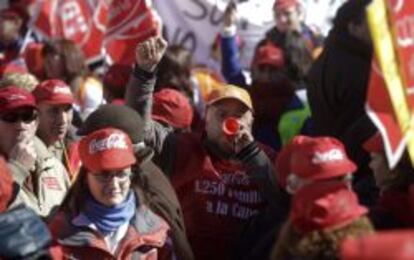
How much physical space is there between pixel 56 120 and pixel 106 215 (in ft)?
4.16

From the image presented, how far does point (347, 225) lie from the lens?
450 centimetres

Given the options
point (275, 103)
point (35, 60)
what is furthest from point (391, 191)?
point (35, 60)

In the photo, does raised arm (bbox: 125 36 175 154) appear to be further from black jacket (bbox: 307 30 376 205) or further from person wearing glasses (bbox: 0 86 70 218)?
black jacket (bbox: 307 30 376 205)

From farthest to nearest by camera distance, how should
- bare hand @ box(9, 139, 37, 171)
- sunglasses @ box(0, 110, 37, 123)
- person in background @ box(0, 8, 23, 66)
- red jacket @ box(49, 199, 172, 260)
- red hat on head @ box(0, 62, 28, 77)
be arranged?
person in background @ box(0, 8, 23, 66)
red hat on head @ box(0, 62, 28, 77)
sunglasses @ box(0, 110, 37, 123)
bare hand @ box(9, 139, 37, 171)
red jacket @ box(49, 199, 172, 260)

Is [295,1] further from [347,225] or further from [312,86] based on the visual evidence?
[347,225]

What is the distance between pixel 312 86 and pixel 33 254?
234cm

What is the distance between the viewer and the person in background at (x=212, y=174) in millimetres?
5973

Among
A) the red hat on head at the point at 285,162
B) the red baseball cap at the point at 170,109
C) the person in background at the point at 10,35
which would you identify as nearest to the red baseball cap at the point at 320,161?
the red hat on head at the point at 285,162

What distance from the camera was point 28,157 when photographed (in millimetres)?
5746

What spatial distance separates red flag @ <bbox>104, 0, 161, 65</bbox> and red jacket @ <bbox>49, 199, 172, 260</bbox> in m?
2.55

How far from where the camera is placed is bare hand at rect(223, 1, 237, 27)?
8906 millimetres

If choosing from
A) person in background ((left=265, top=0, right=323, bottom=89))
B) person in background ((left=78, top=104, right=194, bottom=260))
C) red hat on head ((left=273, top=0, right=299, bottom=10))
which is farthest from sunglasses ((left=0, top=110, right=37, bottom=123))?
red hat on head ((left=273, top=0, right=299, bottom=10))

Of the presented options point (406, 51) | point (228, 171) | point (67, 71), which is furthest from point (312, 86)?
point (67, 71)

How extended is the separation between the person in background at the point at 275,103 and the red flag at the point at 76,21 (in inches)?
95.4
